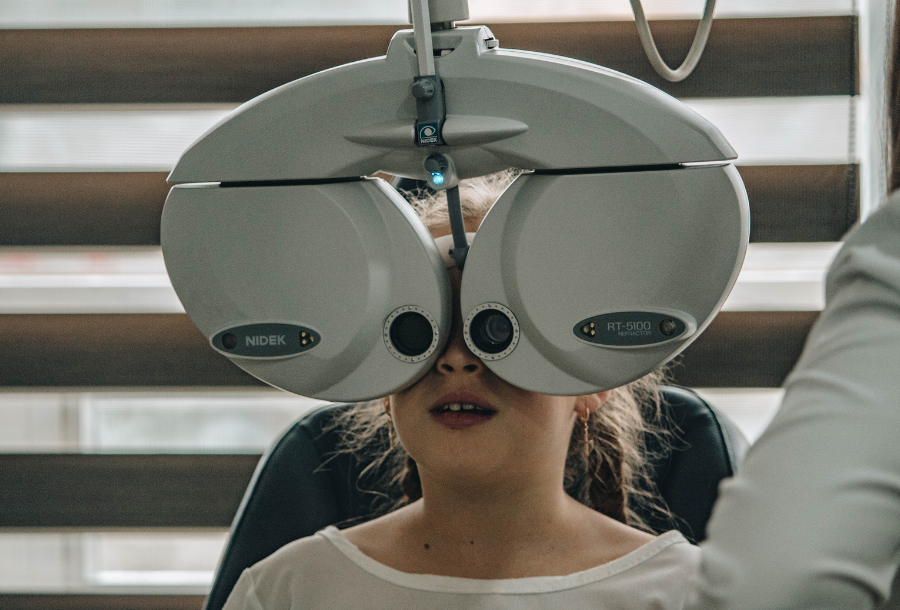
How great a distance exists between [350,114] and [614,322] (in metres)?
0.28

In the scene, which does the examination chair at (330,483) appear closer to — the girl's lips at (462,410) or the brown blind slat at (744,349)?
the brown blind slat at (744,349)

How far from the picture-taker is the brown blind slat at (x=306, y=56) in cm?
149

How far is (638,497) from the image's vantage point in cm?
126

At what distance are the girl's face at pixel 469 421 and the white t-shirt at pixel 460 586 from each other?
17 centimetres

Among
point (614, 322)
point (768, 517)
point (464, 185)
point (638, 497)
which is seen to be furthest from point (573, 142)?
point (638, 497)

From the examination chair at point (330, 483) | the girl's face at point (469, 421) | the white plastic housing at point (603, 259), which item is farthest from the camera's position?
the examination chair at point (330, 483)

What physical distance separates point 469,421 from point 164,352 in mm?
981

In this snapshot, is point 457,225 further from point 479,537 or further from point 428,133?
point 479,537

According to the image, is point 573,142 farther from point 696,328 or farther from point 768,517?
point 768,517

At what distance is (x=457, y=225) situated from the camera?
2.35 feet

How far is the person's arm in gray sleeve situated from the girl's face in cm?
43

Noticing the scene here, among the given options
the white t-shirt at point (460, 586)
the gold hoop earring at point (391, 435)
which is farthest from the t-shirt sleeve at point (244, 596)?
the gold hoop earring at point (391, 435)

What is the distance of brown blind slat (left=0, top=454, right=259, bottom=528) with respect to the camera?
5.28 ft

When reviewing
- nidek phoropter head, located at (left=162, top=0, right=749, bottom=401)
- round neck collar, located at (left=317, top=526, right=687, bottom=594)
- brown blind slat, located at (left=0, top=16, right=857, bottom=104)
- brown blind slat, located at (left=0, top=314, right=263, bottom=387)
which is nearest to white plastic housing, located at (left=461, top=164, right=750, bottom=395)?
nidek phoropter head, located at (left=162, top=0, right=749, bottom=401)
